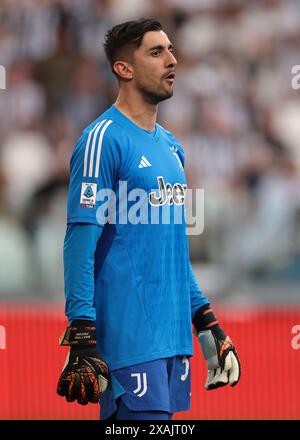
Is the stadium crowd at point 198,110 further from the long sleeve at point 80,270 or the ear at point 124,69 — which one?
the long sleeve at point 80,270

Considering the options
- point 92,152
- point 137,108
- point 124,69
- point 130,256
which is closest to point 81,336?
point 130,256

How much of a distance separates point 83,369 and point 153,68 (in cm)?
136

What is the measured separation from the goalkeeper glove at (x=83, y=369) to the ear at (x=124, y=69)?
113 centimetres

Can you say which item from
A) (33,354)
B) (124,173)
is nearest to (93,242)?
(124,173)

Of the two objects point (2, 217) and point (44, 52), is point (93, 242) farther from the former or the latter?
point (44, 52)

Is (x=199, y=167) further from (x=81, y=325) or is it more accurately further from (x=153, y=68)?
(x=81, y=325)

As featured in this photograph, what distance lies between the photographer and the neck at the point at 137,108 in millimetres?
4398

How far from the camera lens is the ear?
437 centimetres

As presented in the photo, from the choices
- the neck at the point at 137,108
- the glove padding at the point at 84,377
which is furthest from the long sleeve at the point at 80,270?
the neck at the point at 137,108

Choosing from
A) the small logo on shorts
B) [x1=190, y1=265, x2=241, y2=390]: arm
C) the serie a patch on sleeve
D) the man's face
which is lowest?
the small logo on shorts

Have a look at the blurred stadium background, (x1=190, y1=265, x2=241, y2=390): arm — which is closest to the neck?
(x1=190, y1=265, x2=241, y2=390): arm

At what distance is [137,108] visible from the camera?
440cm

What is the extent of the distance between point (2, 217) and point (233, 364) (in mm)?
5010

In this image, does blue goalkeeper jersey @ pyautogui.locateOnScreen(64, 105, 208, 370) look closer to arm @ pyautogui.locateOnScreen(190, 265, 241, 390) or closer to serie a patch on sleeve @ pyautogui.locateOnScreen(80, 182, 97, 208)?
serie a patch on sleeve @ pyautogui.locateOnScreen(80, 182, 97, 208)
